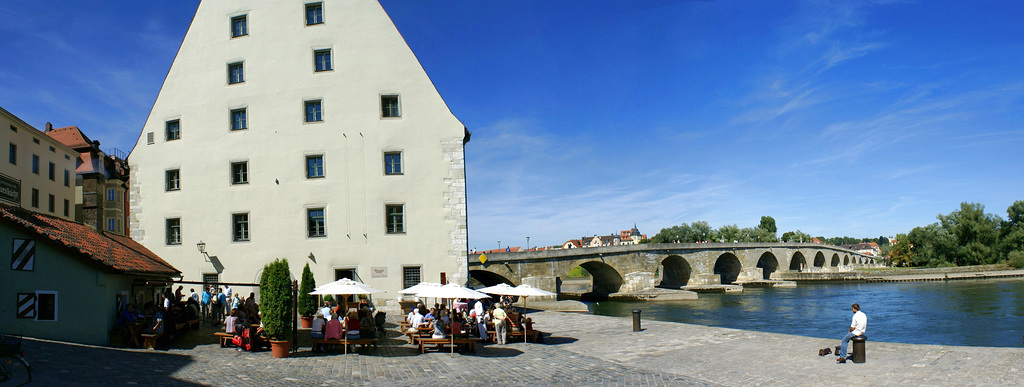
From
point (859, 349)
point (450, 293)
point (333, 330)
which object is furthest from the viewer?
point (450, 293)

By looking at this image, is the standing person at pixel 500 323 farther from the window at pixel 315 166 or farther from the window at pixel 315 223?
the window at pixel 315 166

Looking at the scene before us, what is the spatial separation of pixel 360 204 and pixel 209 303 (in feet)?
22.6

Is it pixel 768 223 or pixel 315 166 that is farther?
pixel 768 223

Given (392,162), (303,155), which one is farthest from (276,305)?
(303,155)

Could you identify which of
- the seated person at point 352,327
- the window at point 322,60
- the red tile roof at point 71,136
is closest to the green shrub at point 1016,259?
the window at point 322,60

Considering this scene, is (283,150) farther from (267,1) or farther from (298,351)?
(298,351)

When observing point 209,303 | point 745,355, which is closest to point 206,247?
point 209,303

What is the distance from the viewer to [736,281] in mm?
83000

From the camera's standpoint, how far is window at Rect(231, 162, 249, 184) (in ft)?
90.6

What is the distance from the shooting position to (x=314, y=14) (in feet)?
92.9

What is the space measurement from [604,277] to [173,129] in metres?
40.3

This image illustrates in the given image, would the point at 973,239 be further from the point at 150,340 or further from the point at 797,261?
the point at 150,340

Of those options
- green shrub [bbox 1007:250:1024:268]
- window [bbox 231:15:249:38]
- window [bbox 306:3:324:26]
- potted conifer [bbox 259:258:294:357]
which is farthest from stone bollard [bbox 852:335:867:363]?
green shrub [bbox 1007:250:1024:268]

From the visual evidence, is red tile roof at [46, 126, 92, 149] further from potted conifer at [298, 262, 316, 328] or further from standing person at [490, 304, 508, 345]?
standing person at [490, 304, 508, 345]
